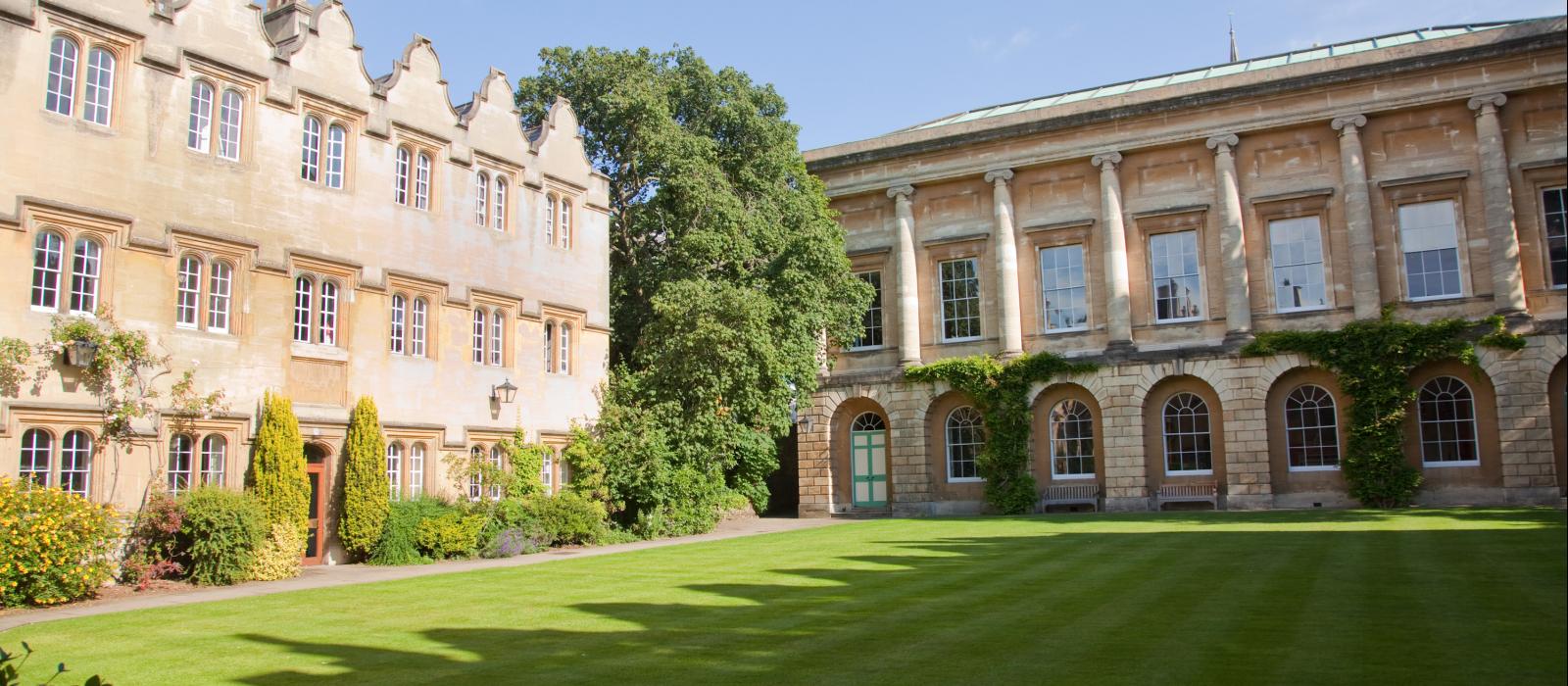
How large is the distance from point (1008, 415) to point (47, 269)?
2410 cm

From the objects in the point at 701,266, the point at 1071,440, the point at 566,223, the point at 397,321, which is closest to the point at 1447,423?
the point at 1071,440

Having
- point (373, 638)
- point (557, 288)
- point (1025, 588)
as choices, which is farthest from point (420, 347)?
point (1025, 588)

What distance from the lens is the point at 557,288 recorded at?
25.9 meters

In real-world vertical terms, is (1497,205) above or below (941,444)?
above

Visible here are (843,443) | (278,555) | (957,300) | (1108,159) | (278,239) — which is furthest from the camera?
(843,443)

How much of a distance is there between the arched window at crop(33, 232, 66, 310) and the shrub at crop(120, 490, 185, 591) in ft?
10.7

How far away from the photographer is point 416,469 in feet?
72.2

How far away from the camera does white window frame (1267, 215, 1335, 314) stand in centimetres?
3012

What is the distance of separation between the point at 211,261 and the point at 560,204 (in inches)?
368

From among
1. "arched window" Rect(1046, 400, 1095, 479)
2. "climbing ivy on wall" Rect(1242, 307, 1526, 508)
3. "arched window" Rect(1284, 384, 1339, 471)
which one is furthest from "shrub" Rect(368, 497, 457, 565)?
"climbing ivy on wall" Rect(1242, 307, 1526, 508)

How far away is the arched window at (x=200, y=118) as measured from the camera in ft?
60.1

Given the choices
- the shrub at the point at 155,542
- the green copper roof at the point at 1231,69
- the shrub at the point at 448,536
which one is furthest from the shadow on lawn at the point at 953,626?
the green copper roof at the point at 1231,69

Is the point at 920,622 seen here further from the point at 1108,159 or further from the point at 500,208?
the point at 1108,159

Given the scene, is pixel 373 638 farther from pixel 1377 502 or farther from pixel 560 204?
pixel 1377 502
